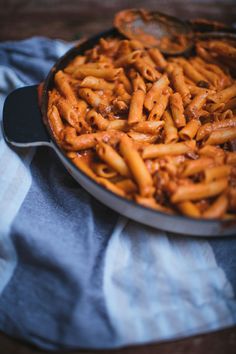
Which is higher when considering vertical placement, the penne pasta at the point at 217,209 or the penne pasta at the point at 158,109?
the penne pasta at the point at 158,109

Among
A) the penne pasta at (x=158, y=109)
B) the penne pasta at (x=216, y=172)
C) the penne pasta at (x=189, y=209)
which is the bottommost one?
the penne pasta at (x=189, y=209)

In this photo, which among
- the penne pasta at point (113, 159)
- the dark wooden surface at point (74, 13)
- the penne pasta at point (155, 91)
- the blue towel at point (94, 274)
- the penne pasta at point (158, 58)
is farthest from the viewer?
the dark wooden surface at point (74, 13)

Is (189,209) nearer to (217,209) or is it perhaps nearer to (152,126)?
(217,209)

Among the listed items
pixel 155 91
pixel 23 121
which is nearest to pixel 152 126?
pixel 155 91

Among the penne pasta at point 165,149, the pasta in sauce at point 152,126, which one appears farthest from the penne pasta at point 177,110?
the penne pasta at point 165,149

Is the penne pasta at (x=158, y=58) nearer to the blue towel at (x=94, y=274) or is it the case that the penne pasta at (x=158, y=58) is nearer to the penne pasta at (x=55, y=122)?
the penne pasta at (x=55, y=122)

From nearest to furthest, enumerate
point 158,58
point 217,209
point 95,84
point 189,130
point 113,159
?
point 217,209 < point 113,159 < point 189,130 < point 95,84 < point 158,58

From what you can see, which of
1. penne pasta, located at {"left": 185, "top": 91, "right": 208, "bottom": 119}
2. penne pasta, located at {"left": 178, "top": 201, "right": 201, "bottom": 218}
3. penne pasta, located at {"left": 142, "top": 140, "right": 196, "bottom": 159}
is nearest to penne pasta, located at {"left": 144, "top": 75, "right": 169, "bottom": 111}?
penne pasta, located at {"left": 185, "top": 91, "right": 208, "bottom": 119}
